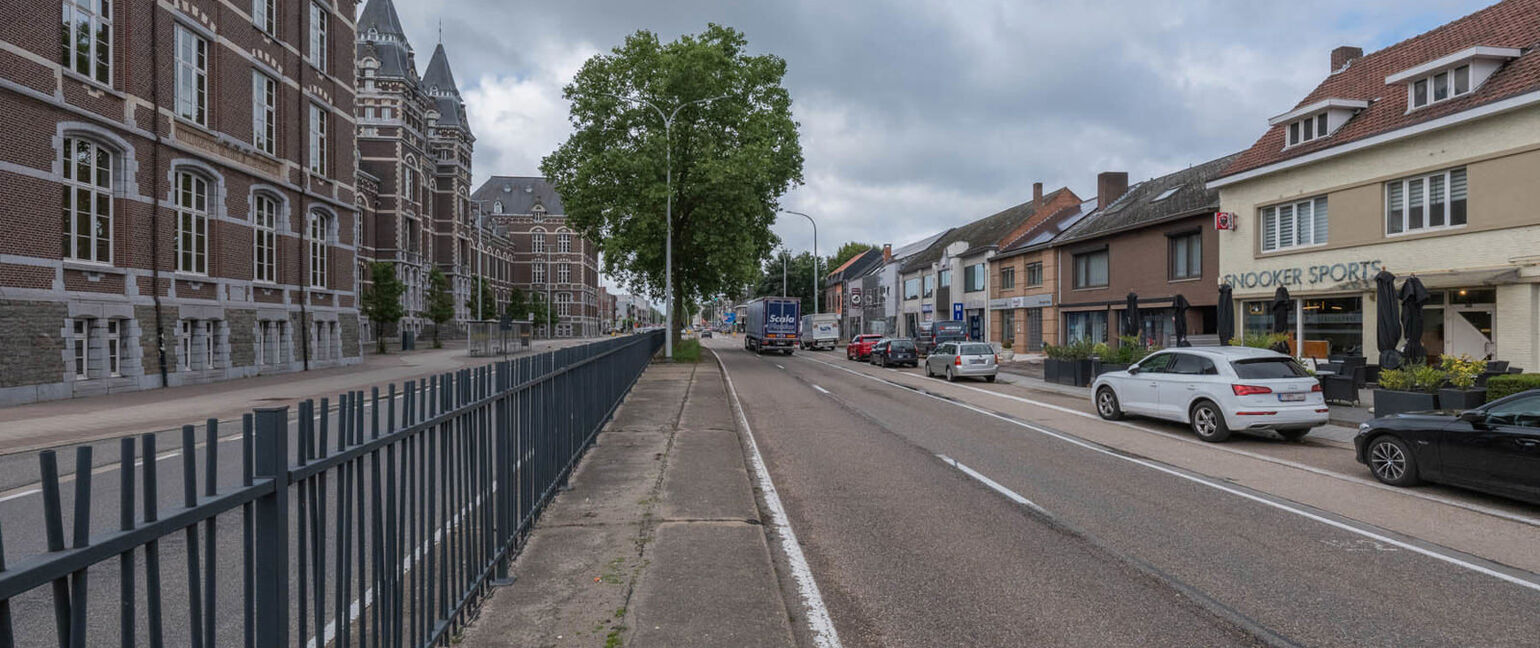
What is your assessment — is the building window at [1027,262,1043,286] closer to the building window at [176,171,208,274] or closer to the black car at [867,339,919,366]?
the black car at [867,339,919,366]

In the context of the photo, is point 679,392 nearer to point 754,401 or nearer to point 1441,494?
point 754,401

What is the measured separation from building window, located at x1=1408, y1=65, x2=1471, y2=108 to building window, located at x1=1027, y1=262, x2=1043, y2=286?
2027cm

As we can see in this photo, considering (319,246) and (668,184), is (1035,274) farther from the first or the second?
(319,246)

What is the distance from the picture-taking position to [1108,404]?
15250 mm

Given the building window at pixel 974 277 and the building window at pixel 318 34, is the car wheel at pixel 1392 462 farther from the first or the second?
the building window at pixel 974 277

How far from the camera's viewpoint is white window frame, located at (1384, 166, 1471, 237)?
1830cm

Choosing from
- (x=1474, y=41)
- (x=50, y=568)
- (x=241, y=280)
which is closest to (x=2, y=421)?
(x=241, y=280)

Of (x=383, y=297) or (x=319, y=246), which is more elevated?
(x=319, y=246)

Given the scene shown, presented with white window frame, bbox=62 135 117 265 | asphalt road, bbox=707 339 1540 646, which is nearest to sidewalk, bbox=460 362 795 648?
asphalt road, bbox=707 339 1540 646

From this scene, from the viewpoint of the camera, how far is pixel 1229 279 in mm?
25781

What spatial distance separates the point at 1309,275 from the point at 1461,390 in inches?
440

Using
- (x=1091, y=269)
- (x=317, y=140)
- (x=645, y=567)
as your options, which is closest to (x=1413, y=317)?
(x=645, y=567)

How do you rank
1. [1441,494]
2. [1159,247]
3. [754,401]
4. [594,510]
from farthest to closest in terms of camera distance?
[1159,247]
[754,401]
[1441,494]
[594,510]

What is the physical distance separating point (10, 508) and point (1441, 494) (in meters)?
14.6
